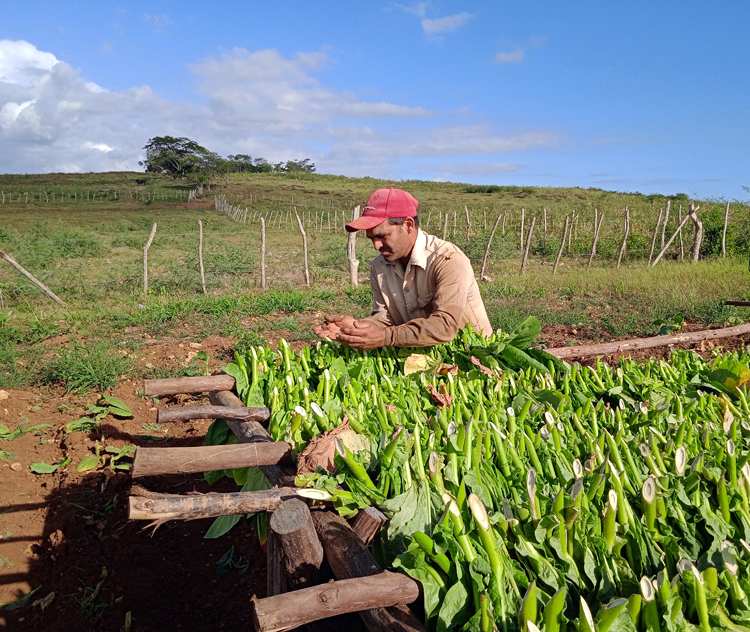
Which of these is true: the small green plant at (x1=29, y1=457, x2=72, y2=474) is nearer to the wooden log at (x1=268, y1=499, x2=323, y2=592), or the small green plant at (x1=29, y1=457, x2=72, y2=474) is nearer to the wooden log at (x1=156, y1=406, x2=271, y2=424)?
the wooden log at (x1=156, y1=406, x2=271, y2=424)

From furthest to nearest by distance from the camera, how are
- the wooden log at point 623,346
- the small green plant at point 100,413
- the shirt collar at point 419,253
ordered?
1. the small green plant at point 100,413
2. the wooden log at point 623,346
3. the shirt collar at point 419,253

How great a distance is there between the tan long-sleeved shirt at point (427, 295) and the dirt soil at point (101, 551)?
1610 millimetres

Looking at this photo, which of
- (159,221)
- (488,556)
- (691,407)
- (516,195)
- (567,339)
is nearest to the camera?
(488,556)

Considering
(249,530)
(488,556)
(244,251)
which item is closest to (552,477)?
(488,556)

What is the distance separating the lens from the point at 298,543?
170 centimetres

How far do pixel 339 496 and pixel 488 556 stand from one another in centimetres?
50

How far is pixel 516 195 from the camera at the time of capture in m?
44.8

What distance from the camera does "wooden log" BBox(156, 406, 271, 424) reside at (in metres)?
2.51

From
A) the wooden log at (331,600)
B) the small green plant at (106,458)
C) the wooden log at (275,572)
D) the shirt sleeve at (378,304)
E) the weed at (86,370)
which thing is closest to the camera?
the wooden log at (331,600)

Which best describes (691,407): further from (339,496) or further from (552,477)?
(339,496)

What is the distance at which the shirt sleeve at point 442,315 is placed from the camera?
298 cm

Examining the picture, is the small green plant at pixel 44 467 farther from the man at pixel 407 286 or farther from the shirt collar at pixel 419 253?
the shirt collar at pixel 419 253

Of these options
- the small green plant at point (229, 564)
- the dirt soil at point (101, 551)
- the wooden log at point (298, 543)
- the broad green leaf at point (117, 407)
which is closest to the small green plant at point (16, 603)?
the dirt soil at point (101, 551)

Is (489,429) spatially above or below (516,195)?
below
